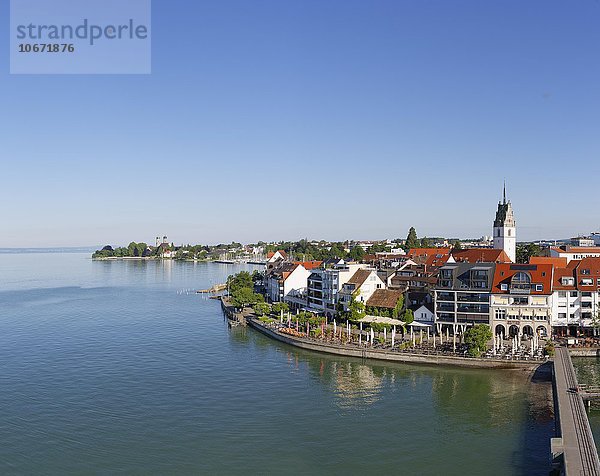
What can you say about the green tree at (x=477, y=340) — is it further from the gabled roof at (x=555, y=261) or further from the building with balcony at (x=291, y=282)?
the building with balcony at (x=291, y=282)

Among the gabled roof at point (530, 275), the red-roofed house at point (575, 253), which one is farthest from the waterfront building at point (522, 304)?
the red-roofed house at point (575, 253)

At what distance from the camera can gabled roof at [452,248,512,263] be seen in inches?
2265

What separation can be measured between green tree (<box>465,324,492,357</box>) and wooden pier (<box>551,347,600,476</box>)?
6102 millimetres

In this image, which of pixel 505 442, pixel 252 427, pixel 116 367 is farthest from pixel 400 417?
pixel 116 367

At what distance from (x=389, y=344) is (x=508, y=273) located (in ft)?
35.5

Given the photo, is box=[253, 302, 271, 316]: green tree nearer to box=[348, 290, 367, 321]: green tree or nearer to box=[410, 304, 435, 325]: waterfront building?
box=[348, 290, 367, 321]: green tree

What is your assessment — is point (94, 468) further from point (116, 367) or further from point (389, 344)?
point (389, 344)

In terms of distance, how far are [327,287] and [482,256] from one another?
17606 mm

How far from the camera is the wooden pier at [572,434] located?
19031 millimetres

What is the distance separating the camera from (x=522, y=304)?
137 feet

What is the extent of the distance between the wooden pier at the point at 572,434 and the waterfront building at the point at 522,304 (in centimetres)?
1119

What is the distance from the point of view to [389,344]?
40562 millimetres

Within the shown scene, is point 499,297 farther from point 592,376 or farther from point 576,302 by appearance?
point 592,376

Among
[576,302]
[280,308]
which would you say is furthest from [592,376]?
[280,308]
